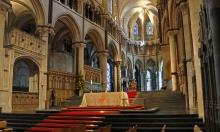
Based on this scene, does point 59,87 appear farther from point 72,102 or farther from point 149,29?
point 149,29

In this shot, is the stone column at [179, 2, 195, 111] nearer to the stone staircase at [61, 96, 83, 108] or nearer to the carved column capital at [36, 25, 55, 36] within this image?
the stone staircase at [61, 96, 83, 108]

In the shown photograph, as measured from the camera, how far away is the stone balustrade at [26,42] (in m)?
12.4

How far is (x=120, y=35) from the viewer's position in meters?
29.2

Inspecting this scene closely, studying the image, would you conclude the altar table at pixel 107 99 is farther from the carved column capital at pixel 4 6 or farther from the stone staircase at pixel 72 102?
the carved column capital at pixel 4 6

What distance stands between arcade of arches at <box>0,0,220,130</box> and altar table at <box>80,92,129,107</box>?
9.37 ft

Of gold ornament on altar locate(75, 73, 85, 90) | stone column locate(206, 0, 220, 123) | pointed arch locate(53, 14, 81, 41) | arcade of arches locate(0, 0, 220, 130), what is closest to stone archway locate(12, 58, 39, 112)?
arcade of arches locate(0, 0, 220, 130)

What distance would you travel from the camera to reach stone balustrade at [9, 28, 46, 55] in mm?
12353

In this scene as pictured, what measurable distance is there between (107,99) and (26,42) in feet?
19.5

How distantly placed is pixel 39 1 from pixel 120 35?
52.1 feet

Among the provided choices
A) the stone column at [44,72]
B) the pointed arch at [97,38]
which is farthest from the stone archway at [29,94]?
the pointed arch at [97,38]

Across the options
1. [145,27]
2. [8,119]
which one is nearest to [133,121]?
[8,119]

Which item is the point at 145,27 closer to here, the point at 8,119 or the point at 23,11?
the point at 23,11

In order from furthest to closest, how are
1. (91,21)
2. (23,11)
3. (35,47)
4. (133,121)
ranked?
(91,21) → (23,11) → (35,47) → (133,121)

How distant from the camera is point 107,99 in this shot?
431 inches
